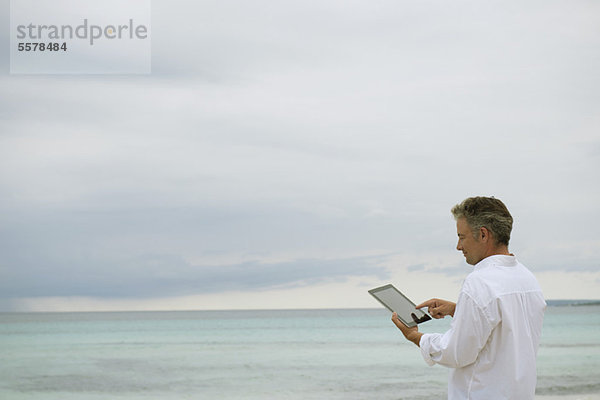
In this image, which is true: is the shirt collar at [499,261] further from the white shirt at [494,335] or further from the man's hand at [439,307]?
the man's hand at [439,307]

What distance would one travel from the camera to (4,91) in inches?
1094

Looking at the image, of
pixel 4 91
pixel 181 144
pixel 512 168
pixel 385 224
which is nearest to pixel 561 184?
pixel 512 168

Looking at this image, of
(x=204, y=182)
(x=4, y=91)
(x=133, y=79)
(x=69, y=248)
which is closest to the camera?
(x=133, y=79)

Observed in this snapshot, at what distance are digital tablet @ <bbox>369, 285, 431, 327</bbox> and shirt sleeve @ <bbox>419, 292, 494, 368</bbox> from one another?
0.25m

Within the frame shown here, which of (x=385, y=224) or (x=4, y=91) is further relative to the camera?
(x=385, y=224)

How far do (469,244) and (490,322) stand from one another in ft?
0.87

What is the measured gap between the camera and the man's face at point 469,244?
2.16 meters

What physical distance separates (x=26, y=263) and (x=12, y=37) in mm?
17235

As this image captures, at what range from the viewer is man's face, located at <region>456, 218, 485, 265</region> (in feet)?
7.10

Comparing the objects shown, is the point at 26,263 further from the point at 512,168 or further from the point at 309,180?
the point at 512,168

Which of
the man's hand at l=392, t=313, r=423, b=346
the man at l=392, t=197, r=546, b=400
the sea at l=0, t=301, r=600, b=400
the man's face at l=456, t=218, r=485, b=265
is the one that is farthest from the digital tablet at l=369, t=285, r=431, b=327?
the sea at l=0, t=301, r=600, b=400

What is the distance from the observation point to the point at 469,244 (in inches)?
85.8

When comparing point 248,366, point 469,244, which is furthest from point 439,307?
point 248,366

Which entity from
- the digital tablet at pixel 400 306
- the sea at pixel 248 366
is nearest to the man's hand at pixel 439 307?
the digital tablet at pixel 400 306
